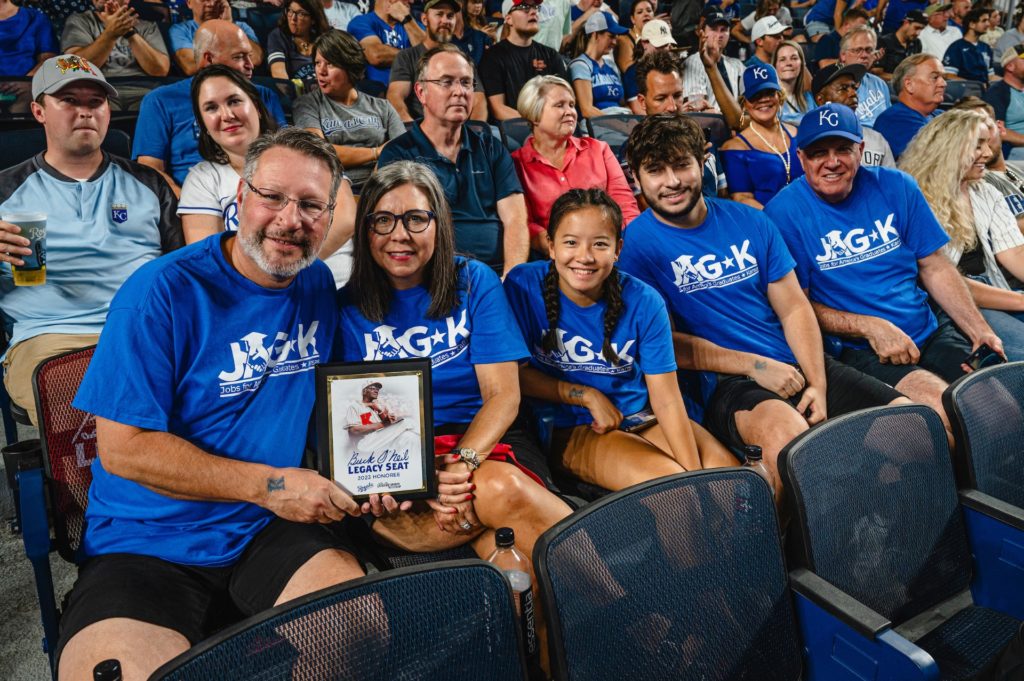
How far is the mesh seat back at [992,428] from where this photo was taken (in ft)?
5.62

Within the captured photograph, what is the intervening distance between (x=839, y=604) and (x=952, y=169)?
2.48m

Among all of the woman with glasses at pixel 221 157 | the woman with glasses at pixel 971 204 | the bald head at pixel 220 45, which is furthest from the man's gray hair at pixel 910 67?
the bald head at pixel 220 45

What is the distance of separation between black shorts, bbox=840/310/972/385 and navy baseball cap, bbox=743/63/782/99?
1543 millimetres

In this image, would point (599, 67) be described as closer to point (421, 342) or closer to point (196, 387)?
point (421, 342)

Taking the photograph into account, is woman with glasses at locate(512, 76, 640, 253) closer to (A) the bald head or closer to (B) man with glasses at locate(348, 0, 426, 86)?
(A) the bald head

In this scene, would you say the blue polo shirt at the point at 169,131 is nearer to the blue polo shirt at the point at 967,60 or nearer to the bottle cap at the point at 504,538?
the bottle cap at the point at 504,538

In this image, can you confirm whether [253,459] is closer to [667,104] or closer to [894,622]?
[894,622]

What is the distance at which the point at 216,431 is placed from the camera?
158cm

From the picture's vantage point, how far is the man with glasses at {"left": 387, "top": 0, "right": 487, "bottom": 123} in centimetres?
414

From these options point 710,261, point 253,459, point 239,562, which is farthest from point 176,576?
point 710,261

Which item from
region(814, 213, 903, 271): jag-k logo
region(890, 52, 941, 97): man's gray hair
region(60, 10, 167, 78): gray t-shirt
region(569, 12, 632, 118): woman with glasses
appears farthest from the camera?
region(569, 12, 632, 118): woman with glasses

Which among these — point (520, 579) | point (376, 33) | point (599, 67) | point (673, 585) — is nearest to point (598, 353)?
point (520, 579)

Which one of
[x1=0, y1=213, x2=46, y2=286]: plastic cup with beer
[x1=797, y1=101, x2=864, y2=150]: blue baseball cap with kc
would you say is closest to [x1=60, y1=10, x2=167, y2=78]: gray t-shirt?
[x1=0, y1=213, x2=46, y2=286]: plastic cup with beer

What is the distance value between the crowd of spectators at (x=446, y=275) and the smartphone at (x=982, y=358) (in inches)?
1.3
